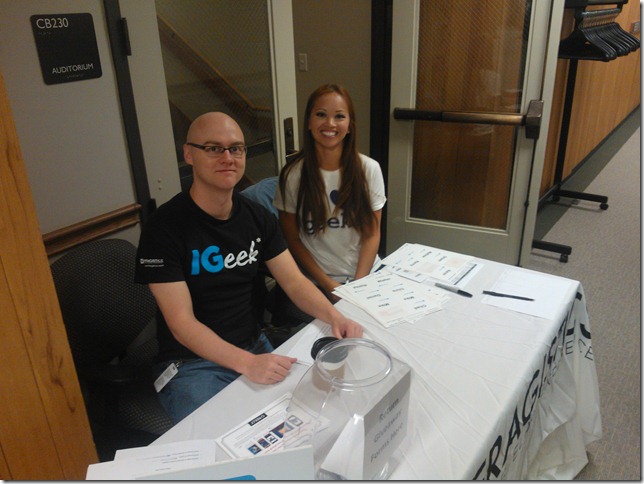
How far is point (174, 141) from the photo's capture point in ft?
6.65

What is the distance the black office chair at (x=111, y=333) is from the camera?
4.74 feet

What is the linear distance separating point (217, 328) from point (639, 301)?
2550mm

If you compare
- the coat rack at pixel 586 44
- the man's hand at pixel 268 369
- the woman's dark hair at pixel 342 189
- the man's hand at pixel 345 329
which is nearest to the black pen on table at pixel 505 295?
the man's hand at pixel 345 329

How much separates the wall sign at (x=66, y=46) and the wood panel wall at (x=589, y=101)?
342cm

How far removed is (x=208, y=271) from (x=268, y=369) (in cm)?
41

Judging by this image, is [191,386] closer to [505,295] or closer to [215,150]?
[215,150]

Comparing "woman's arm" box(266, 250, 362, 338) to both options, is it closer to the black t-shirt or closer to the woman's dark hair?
the black t-shirt

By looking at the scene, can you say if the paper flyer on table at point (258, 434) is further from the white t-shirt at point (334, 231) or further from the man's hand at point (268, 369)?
the white t-shirt at point (334, 231)

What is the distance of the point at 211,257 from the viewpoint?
1.48 m

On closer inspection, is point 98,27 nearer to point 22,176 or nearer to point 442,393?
point 22,176

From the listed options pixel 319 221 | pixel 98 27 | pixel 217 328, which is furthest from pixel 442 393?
pixel 98 27

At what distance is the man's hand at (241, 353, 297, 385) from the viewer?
1198mm

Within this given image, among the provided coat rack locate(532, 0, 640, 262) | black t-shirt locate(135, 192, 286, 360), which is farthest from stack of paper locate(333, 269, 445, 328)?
coat rack locate(532, 0, 640, 262)

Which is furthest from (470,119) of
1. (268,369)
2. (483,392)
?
(268,369)
